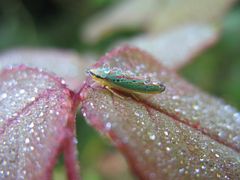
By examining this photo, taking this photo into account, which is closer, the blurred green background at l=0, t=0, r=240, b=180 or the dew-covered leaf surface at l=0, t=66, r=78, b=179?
the dew-covered leaf surface at l=0, t=66, r=78, b=179

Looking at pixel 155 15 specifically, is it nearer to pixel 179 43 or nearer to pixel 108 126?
pixel 179 43

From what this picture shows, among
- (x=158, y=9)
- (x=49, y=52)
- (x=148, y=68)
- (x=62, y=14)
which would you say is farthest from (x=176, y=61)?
(x=62, y=14)

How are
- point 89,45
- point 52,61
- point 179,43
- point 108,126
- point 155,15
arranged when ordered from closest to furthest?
point 108,126 < point 52,61 < point 179,43 < point 155,15 < point 89,45

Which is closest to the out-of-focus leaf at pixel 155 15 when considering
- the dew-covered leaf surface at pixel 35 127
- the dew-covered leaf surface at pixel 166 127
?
the dew-covered leaf surface at pixel 166 127

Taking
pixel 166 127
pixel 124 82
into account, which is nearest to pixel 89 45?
pixel 124 82

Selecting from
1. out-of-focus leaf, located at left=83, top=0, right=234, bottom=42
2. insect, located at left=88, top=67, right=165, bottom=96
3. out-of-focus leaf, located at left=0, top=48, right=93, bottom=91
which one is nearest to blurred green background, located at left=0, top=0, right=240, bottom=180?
out-of-focus leaf, located at left=83, top=0, right=234, bottom=42

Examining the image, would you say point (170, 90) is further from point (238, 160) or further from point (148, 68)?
point (238, 160)

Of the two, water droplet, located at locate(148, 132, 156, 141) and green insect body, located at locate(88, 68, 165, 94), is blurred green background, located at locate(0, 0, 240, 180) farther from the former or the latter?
water droplet, located at locate(148, 132, 156, 141)
